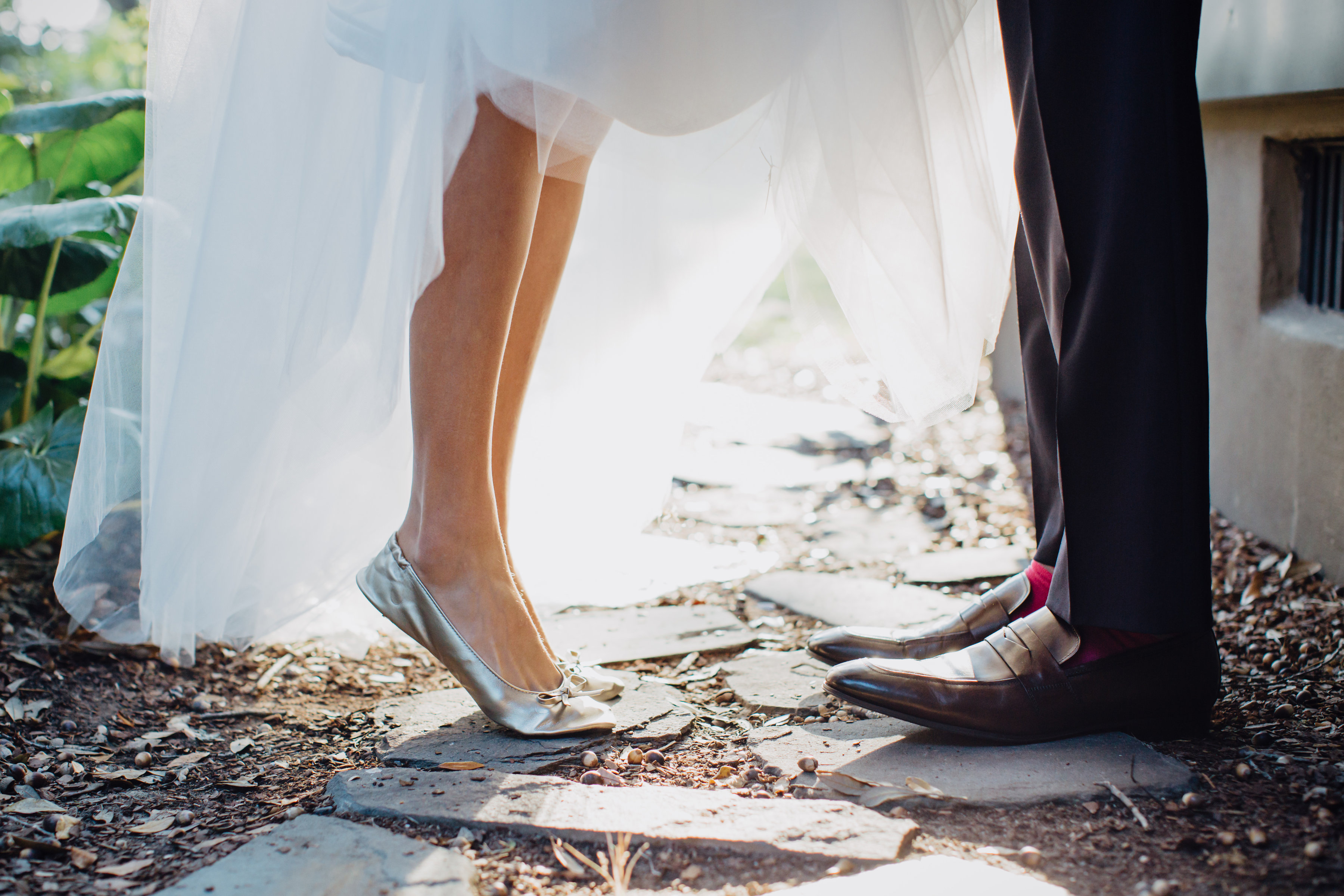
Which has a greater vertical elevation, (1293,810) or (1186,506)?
(1186,506)

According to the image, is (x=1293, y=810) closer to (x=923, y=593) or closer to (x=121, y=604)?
(x=923, y=593)

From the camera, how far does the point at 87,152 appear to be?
6.18ft

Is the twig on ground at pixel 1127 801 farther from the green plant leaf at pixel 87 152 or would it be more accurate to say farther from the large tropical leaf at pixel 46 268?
the green plant leaf at pixel 87 152

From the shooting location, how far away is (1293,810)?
96 cm

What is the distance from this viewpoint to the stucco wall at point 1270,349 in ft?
5.69

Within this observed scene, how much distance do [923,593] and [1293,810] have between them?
0.94 m

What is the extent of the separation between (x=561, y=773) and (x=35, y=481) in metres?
1.05

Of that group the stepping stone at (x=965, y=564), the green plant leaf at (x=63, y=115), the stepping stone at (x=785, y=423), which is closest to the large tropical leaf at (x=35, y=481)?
the green plant leaf at (x=63, y=115)

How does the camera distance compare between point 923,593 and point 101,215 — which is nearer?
point 101,215

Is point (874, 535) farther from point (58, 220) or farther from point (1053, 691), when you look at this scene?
point (58, 220)

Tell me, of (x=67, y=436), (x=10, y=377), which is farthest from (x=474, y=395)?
(x=10, y=377)

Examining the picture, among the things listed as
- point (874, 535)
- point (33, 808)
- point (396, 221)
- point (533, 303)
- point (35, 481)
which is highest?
point (396, 221)

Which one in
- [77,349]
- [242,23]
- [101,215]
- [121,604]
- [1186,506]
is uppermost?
[242,23]

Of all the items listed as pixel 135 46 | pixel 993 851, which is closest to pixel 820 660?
pixel 993 851
